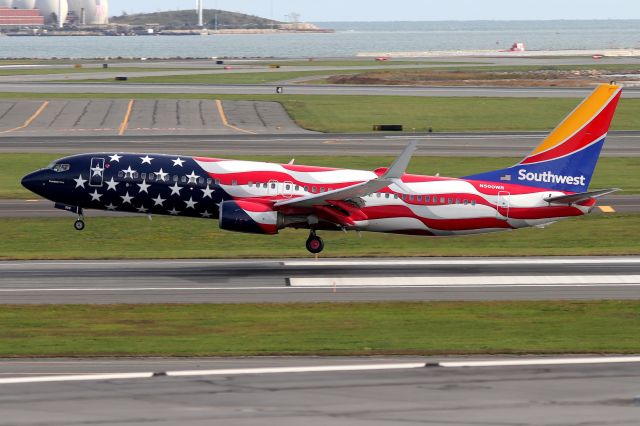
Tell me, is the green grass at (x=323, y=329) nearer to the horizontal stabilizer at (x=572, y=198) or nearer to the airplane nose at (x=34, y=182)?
the horizontal stabilizer at (x=572, y=198)

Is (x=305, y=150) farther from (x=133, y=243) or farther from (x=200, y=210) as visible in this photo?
(x=200, y=210)

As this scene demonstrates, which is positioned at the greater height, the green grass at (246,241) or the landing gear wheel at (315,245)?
the landing gear wheel at (315,245)

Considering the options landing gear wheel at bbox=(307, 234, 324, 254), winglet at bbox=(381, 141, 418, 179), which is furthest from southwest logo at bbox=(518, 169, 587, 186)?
landing gear wheel at bbox=(307, 234, 324, 254)

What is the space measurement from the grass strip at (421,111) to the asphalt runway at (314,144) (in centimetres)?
606

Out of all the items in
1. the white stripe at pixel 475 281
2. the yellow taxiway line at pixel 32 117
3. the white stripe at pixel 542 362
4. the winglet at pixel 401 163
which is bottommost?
the yellow taxiway line at pixel 32 117

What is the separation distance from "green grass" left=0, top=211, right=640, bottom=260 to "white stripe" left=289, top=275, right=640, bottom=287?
659 cm

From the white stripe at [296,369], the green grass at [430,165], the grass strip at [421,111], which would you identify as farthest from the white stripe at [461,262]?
the grass strip at [421,111]

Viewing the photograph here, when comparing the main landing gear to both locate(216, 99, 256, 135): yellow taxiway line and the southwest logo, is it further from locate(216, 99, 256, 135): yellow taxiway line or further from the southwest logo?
locate(216, 99, 256, 135): yellow taxiway line

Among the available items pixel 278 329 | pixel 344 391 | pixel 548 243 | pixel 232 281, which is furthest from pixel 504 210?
pixel 344 391

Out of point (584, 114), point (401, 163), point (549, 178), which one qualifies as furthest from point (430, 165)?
point (401, 163)

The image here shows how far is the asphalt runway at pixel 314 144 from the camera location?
88562 mm

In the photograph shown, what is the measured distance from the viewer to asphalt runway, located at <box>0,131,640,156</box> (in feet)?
291

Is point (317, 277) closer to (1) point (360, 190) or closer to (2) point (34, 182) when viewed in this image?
(1) point (360, 190)

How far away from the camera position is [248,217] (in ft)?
156
